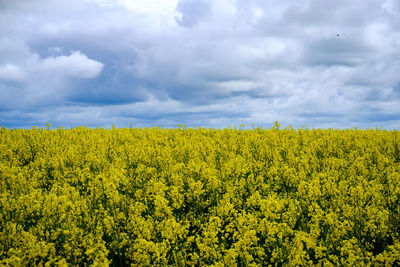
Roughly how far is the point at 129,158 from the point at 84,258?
457 centimetres

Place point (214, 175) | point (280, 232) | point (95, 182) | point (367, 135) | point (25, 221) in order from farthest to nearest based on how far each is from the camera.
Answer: point (367, 135) < point (214, 175) < point (95, 182) < point (25, 221) < point (280, 232)

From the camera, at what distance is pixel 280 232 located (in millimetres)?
4609

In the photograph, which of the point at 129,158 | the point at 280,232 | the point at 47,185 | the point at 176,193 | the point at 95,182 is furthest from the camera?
the point at 129,158

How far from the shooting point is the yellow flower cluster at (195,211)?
14.4 feet

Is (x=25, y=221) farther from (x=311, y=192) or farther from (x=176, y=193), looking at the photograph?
Answer: (x=311, y=192)

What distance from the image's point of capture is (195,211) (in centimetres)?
605

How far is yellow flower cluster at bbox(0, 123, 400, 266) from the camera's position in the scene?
173 inches

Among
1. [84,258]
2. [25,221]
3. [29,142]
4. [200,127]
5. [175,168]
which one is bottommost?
[84,258]

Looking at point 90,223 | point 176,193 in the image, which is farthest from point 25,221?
point 176,193

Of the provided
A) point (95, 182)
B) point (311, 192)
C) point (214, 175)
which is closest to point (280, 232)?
point (311, 192)

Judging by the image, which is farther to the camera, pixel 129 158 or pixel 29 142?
pixel 29 142

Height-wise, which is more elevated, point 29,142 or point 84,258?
point 29,142

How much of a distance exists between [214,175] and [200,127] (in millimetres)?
7971

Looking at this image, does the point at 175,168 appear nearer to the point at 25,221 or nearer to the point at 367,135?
the point at 25,221
